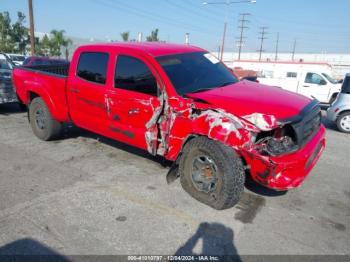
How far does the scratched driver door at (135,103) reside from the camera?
3867 millimetres

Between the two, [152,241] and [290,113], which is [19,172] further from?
[290,113]

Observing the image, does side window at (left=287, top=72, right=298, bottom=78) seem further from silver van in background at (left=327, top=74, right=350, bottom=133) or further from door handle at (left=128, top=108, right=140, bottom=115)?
door handle at (left=128, top=108, right=140, bottom=115)

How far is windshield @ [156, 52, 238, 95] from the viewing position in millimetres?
3857

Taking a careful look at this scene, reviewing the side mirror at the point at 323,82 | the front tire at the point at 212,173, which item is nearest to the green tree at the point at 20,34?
the side mirror at the point at 323,82

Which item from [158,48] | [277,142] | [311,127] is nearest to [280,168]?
[277,142]

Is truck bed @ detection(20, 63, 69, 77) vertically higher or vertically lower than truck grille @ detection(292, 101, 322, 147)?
higher

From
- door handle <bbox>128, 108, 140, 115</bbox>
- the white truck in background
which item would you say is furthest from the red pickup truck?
the white truck in background

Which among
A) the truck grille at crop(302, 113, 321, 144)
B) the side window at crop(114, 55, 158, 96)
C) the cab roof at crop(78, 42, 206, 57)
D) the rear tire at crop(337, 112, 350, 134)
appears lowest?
the rear tire at crop(337, 112, 350, 134)

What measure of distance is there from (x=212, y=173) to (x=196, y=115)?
2.41 ft

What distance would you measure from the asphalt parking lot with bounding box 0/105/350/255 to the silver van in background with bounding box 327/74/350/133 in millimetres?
3723

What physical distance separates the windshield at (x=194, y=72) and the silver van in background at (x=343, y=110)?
524 cm

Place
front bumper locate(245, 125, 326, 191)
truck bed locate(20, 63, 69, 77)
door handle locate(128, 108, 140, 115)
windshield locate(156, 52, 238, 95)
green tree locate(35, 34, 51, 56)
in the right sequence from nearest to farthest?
front bumper locate(245, 125, 326, 191), windshield locate(156, 52, 238, 95), door handle locate(128, 108, 140, 115), truck bed locate(20, 63, 69, 77), green tree locate(35, 34, 51, 56)

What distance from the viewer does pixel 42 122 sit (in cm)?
591

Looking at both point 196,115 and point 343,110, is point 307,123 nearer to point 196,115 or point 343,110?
point 196,115
